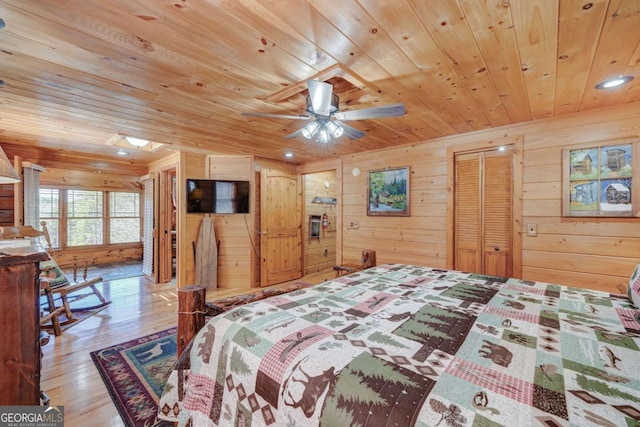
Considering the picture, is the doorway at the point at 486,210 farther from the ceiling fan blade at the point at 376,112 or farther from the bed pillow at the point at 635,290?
the ceiling fan blade at the point at 376,112

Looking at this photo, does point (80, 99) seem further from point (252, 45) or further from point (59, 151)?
point (59, 151)

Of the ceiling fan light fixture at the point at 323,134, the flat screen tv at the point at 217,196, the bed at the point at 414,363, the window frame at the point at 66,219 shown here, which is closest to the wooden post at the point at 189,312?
the bed at the point at 414,363

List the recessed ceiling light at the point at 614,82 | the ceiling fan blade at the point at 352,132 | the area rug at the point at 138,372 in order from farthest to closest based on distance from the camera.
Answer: the ceiling fan blade at the point at 352,132, the recessed ceiling light at the point at 614,82, the area rug at the point at 138,372

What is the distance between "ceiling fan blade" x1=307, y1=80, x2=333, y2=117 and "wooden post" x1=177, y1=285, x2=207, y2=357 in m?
1.31

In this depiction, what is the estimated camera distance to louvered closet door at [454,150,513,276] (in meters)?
2.99

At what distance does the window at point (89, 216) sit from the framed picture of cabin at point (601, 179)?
8234mm

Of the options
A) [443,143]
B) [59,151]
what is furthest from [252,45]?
[59,151]

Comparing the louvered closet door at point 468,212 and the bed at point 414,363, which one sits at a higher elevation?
the louvered closet door at point 468,212

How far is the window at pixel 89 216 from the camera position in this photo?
18.9ft

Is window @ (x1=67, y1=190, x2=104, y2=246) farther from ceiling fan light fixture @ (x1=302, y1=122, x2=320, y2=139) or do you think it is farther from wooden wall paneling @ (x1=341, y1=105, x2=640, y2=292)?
wooden wall paneling @ (x1=341, y1=105, x2=640, y2=292)

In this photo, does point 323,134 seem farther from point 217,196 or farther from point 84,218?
point 84,218

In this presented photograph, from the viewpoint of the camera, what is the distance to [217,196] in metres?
4.41

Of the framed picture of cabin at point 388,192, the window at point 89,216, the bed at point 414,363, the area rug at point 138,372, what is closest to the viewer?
the bed at point 414,363

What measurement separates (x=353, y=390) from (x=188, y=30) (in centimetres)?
179
